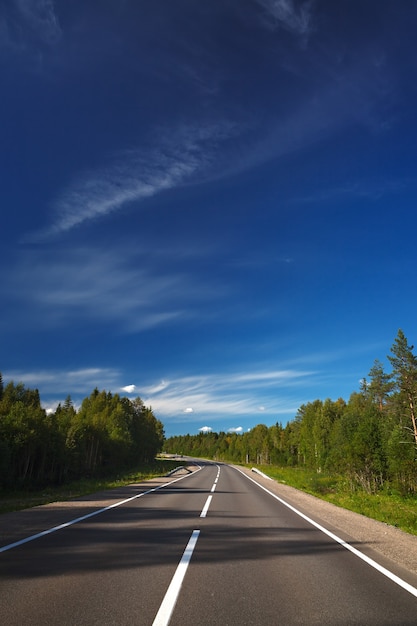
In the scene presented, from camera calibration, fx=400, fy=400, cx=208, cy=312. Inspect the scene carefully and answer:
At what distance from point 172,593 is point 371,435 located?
5411cm

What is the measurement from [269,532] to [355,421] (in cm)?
5983

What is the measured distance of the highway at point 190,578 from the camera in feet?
15.2

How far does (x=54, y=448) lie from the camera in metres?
58.6

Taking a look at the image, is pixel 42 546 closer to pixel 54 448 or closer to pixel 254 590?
pixel 254 590

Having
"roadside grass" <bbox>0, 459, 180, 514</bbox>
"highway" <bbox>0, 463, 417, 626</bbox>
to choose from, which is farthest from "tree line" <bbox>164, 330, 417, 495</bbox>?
"highway" <bbox>0, 463, 417, 626</bbox>

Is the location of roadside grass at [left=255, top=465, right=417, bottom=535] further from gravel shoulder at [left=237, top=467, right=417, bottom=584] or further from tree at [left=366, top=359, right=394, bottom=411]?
tree at [left=366, top=359, right=394, bottom=411]

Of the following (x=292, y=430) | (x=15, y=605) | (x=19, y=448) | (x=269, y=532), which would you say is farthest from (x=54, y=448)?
(x=292, y=430)

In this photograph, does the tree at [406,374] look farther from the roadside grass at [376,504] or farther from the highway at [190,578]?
the highway at [190,578]

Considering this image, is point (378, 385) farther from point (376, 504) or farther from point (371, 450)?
point (376, 504)

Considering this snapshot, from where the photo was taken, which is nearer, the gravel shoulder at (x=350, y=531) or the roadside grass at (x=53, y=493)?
the gravel shoulder at (x=350, y=531)

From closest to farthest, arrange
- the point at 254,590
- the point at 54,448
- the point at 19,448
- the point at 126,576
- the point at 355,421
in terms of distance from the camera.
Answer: the point at 254,590 → the point at 126,576 → the point at 19,448 → the point at 54,448 → the point at 355,421

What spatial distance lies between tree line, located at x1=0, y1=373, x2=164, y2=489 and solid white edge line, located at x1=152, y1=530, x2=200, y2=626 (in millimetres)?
42081

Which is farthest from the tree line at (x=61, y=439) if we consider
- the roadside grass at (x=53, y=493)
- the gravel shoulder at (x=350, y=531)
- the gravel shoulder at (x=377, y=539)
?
the gravel shoulder at (x=377, y=539)

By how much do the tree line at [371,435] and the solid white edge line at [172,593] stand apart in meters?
38.7
